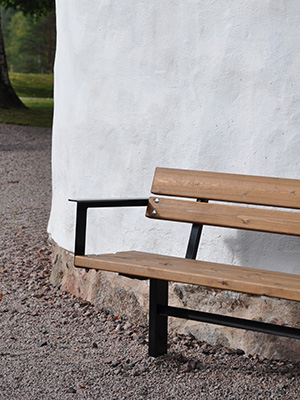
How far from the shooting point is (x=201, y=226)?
3477 millimetres

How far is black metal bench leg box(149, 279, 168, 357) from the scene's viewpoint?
3.32 meters

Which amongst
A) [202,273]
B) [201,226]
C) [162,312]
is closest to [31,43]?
→ [201,226]

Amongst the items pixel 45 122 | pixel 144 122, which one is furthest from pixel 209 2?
pixel 45 122

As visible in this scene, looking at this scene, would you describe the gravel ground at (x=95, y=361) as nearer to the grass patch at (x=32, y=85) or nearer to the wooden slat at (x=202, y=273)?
the wooden slat at (x=202, y=273)

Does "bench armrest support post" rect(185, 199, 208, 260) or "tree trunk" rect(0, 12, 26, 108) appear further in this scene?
"tree trunk" rect(0, 12, 26, 108)

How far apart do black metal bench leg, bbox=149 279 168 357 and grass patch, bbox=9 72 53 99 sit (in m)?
17.6

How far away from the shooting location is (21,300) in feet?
14.3

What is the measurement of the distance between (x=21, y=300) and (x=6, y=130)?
8115 millimetres

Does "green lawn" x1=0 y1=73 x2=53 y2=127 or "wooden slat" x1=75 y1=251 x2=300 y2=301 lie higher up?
"wooden slat" x1=75 y1=251 x2=300 y2=301

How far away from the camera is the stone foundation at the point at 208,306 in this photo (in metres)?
3.37

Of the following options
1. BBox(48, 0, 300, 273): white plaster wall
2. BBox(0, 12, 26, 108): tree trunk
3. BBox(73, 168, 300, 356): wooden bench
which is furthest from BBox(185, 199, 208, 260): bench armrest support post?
BBox(0, 12, 26, 108): tree trunk

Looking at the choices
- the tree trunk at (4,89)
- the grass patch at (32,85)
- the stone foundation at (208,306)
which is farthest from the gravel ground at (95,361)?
the grass patch at (32,85)

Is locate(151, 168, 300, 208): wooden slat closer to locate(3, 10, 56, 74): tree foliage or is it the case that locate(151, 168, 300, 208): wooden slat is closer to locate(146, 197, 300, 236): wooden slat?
locate(146, 197, 300, 236): wooden slat

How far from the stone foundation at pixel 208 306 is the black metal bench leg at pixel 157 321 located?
0.92ft
